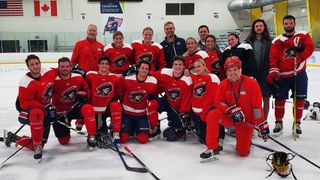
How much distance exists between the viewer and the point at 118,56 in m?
3.82

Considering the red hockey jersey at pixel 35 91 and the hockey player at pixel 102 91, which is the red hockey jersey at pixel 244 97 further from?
the red hockey jersey at pixel 35 91

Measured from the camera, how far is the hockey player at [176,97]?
3.32m

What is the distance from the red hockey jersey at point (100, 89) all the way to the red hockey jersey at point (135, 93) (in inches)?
5.3

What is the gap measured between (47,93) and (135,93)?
84cm

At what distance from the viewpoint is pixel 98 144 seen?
10.5ft

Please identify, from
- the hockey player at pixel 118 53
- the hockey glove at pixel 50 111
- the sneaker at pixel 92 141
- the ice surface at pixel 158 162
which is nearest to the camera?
the ice surface at pixel 158 162

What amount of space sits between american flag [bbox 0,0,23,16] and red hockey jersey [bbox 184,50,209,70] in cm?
1338

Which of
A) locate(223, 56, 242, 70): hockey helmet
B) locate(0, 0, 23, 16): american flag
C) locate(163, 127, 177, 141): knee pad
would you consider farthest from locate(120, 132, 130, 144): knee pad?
locate(0, 0, 23, 16): american flag

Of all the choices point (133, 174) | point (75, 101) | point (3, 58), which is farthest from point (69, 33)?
point (133, 174)

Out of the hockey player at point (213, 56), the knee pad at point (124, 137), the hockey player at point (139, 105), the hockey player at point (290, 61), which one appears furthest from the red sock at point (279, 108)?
the knee pad at point (124, 137)

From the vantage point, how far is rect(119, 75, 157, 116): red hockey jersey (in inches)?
132

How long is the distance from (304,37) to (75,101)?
7.60 ft

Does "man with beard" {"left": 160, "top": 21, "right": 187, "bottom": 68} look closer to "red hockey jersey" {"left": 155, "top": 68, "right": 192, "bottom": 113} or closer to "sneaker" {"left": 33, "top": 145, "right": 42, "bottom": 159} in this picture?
"red hockey jersey" {"left": 155, "top": 68, "right": 192, "bottom": 113}

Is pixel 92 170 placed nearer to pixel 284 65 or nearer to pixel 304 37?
pixel 284 65
